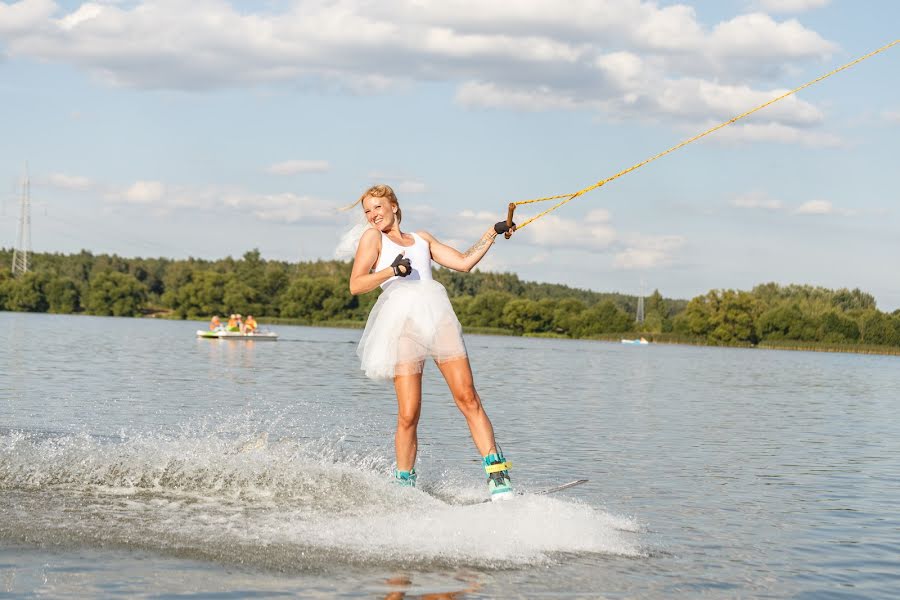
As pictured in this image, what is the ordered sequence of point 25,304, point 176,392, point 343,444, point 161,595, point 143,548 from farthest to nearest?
point 25,304
point 176,392
point 343,444
point 143,548
point 161,595

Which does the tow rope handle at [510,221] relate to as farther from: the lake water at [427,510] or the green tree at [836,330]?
the green tree at [836,330]

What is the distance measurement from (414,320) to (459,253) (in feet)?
2.18

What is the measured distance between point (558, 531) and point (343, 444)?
278 inches

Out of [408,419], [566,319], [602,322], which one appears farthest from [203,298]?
[408,419]

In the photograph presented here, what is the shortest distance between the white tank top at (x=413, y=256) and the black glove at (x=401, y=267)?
1.74ft

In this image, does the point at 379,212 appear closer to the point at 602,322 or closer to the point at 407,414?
the point at 407,414

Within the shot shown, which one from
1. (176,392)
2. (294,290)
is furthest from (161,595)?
(294,290)

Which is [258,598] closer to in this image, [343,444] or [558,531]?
[558,531]

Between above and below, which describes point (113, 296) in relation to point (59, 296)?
above

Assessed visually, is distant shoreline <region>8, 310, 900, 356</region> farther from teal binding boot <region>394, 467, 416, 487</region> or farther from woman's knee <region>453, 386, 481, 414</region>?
woman's knee <region>453, 386, 481, 414</region>

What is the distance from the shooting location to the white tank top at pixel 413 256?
8.53 m

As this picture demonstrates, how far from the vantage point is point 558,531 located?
7.71 metres

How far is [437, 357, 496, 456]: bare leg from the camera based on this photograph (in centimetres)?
850

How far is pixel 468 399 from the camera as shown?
856 centimetres
